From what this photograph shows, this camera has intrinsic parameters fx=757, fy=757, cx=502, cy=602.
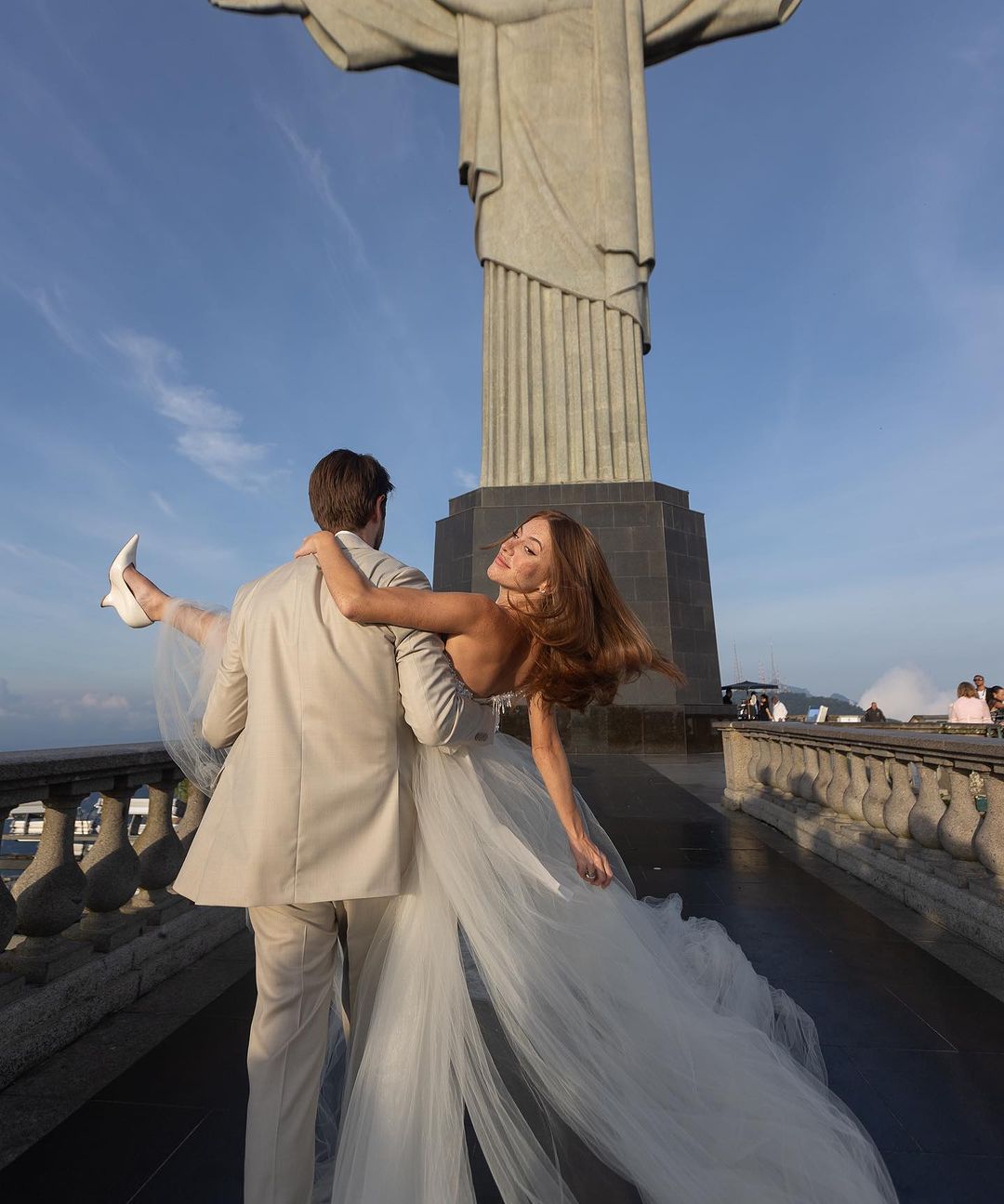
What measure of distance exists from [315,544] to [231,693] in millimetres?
387

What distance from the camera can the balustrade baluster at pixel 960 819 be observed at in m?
3.65

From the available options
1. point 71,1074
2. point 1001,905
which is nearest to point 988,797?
point 1001,905

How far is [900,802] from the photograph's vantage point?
438 centimetres

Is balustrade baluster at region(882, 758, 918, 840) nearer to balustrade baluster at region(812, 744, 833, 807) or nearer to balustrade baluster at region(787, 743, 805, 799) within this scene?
balustrade baluster at region(812, 744, 833, 807)

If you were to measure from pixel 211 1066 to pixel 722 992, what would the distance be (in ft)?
5.14

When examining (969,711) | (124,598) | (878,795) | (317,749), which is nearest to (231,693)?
(317,749)

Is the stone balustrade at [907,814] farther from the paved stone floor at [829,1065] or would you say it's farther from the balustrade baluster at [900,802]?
the paved stone floor at [829,1065]

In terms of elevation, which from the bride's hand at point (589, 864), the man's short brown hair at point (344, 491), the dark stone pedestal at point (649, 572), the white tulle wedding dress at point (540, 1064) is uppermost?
the dark stone pedestal at point (649, 572)

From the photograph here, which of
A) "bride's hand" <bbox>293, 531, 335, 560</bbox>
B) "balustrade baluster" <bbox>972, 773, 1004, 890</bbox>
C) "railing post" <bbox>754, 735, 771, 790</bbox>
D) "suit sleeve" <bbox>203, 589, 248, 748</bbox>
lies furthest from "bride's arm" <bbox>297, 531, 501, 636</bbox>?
"railing post" <bbox>754, 735, 771, 790</bbox>

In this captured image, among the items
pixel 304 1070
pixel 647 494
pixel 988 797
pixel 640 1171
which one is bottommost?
pixel 640 1171

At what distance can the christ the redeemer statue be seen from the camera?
13094mm

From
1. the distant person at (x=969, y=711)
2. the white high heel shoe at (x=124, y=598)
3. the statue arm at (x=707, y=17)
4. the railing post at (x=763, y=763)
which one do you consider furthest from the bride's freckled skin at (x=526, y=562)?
the statue arm at (x=707, y=17)

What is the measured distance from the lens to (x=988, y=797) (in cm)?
342

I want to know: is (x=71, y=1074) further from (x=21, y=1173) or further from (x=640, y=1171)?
(x=640, y=1171)
